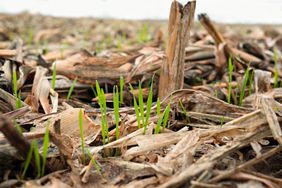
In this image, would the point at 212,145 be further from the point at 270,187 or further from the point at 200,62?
the point at 200,62

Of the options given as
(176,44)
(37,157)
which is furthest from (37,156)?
(176,44)

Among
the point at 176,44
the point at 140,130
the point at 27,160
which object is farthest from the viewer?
the point at 176,44

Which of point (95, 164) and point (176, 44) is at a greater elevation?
point (176, 44)

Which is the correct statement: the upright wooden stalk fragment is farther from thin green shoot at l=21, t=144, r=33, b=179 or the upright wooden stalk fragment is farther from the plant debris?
thin green shoot at l=21, t=144, r=33, b=179

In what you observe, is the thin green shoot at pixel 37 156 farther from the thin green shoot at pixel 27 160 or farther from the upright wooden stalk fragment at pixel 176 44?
the upright wooden stalk fragment at pixel 176 44

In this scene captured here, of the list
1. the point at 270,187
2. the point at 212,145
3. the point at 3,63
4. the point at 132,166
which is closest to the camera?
the point at 270,187

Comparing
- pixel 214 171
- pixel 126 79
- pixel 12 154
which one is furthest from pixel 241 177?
pixel 126 79

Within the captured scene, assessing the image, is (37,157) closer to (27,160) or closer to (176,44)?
(27,160)

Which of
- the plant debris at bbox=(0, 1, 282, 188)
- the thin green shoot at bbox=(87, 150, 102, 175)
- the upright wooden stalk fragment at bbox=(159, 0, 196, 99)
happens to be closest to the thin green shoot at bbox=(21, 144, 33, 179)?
the plant debris at bbox=(0, 1, 282, 188)
